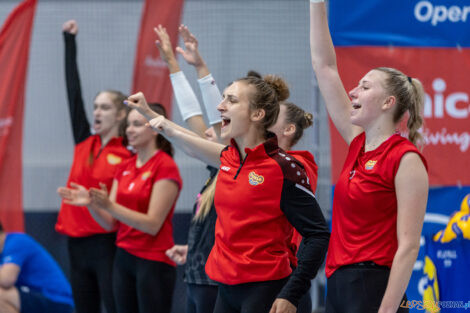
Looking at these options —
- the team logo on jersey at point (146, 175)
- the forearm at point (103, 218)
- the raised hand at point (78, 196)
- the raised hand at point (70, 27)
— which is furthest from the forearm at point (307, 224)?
the raised hand at point (70, 27)

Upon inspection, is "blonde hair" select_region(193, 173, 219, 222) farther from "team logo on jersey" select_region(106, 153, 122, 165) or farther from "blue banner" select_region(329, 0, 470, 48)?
"blue banner" select_region(329, 0, 470, 48)

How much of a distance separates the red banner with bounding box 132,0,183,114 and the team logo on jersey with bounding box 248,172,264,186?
2.59 m

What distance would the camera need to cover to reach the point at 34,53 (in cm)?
709

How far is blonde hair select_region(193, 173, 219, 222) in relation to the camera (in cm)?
308

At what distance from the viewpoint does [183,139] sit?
259cm

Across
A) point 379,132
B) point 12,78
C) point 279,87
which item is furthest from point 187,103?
point 12,78

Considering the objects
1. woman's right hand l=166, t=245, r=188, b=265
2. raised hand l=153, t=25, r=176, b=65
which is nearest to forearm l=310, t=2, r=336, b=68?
raised hand l=153, t=25, r=176, b=65

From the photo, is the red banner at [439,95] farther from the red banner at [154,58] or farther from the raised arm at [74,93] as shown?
the raised arm at [74,93]

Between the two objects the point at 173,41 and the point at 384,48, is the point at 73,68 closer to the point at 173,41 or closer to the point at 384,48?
the point at 173,41

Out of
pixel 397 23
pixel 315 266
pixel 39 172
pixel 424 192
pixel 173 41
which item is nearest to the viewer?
pixel 424 192

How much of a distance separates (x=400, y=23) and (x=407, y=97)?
5.86 feet

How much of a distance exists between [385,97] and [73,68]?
2646 millimetres

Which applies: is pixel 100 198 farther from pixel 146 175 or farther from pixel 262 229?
pixel 262 229

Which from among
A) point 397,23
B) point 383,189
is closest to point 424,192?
point 383,189
